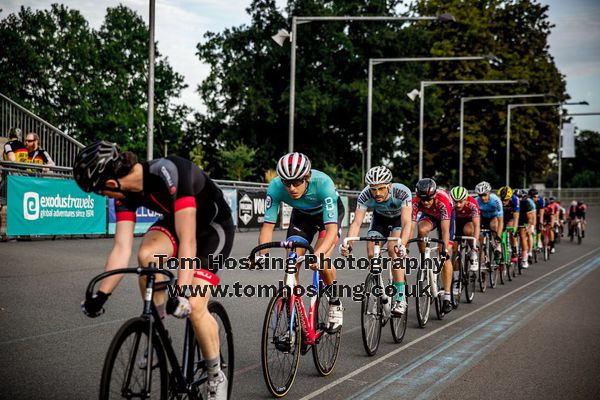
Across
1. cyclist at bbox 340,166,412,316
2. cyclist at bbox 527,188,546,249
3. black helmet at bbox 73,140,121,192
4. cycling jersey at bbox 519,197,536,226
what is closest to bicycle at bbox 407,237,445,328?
cyclist at bbox 340,166,412,316

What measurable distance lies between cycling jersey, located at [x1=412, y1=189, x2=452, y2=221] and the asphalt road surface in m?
1.42

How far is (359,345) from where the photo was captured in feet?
24.4

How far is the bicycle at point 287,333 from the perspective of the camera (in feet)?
16.7

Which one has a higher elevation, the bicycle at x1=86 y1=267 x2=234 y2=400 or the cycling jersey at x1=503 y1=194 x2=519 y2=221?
the cycling jersey at x1=503 y1=194 x2=519 y2=221

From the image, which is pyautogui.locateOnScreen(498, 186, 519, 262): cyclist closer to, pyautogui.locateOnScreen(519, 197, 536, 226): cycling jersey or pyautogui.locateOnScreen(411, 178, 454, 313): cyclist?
pyautogui.locateOnScreen(519, 197, 536, 226): cycling jersey

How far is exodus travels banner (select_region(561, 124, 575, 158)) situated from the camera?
50.1 metres

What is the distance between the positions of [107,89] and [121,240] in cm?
5325

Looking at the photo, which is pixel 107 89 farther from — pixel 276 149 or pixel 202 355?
pixel 202 355

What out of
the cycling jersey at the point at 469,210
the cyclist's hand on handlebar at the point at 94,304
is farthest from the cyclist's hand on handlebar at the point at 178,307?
the cycling jersey at the point at 469,210

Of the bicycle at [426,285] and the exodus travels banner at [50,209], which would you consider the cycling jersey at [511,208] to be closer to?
the bicycle at [426,285]

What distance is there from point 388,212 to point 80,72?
51377 millimetres

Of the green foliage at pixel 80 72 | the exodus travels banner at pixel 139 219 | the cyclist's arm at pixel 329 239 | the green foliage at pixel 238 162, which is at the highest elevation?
the green foliage at pixel 80 72

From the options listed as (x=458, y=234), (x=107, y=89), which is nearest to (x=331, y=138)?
(x=107, y=89)

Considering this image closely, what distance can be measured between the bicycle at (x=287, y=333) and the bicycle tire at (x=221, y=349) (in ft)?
0.99
